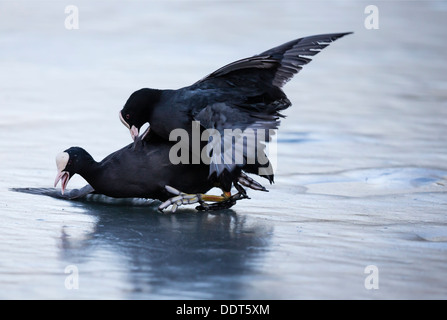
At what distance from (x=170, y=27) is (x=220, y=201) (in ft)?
25.2

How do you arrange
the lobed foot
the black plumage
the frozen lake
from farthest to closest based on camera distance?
the lobed foot < the black plumage < the frozen lake

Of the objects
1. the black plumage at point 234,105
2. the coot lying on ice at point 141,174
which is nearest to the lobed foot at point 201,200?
the coot lying on ice at point 141,174

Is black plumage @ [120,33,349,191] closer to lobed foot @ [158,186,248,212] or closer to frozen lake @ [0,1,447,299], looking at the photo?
lobed foot @ [158,186,248,212]

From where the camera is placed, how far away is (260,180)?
701 cm

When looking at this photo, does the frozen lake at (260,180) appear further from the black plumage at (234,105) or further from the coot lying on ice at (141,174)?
the black plumage at (234,105)

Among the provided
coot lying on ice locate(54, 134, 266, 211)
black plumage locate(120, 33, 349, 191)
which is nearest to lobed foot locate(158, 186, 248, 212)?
coot lying on ice locate(54, 134, 266, 211)

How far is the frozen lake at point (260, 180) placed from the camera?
4441 mm

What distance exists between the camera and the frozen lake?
4441 mm

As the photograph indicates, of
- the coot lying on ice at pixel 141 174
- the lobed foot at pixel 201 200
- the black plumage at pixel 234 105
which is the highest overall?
the black plumage at pixel 234 105

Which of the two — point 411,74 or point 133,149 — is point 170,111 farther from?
point 411,74

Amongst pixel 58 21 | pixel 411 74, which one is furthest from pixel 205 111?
pixel 58 21

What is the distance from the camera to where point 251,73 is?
618 centimetres
